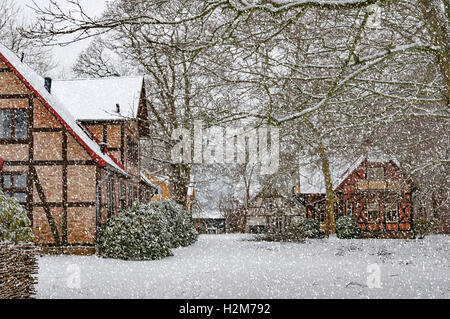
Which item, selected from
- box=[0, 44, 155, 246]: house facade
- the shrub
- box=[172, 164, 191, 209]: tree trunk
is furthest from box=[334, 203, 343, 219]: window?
box=[0, 44, 155, 246]: house facade

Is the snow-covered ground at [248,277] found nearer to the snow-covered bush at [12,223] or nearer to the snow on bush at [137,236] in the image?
the snow on bush at [137,236]

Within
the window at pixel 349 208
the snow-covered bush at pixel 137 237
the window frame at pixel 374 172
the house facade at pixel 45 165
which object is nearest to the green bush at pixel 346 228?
the window at pixel 349 208

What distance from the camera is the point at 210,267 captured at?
12.4m

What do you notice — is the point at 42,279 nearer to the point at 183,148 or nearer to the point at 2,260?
the point at 2,260

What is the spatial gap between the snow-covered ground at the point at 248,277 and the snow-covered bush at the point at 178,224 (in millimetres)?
3703

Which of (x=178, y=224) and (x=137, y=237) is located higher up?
(x=137, y=237)

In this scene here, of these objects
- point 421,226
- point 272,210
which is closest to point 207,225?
point 272,210

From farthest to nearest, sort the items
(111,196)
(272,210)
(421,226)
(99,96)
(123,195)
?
(272,210)
(421,226)
(123,195)
(99,96)
(111,196)

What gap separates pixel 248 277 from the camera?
34.0 feet

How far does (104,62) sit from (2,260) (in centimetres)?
2049

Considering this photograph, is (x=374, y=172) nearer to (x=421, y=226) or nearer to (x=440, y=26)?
(x=421, y=226)

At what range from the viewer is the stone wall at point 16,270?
635 centimetres

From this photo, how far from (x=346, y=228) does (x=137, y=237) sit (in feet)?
48.2

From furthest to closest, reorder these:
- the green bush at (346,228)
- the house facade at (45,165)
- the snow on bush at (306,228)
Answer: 1. the green bush at (346,228)
2. the snow on bush at (306,228)
3. the house facade at (45,165)
